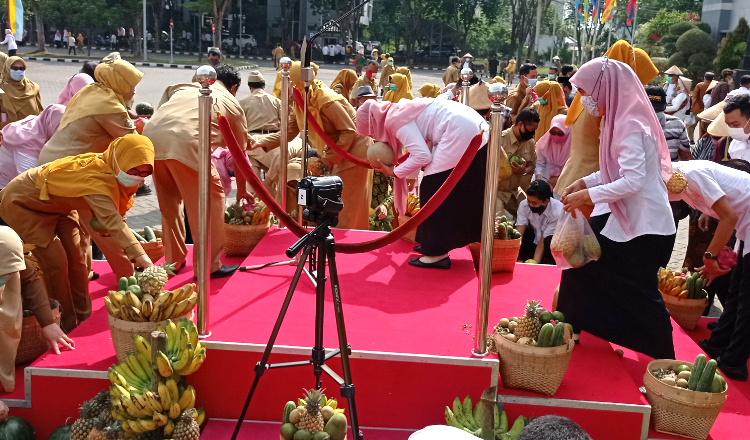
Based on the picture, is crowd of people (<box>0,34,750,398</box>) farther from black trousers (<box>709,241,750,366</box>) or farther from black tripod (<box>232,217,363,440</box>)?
black tripod (<box>232,217,363,440</box>)

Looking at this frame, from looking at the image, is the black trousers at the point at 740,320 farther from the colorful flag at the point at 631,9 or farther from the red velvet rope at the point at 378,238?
the colorful flag at the point at 631,9

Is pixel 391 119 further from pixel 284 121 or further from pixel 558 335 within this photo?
pixel 558 335

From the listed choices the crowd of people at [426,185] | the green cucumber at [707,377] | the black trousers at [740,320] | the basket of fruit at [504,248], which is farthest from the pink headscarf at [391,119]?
the green cucumber at [707,377]

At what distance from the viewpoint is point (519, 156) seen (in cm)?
729

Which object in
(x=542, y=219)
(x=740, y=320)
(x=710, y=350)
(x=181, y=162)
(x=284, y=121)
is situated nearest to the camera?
(x=740, y=320)

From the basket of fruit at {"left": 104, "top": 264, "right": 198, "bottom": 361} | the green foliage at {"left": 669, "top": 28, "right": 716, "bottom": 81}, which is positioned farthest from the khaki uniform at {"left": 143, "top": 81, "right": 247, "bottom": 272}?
the green foliage at {"left": 669, "top": 28, "right": 716, "bottom": 81}

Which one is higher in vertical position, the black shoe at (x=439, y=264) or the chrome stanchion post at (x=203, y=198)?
the chrome stanchion post at (x=203, y=198)

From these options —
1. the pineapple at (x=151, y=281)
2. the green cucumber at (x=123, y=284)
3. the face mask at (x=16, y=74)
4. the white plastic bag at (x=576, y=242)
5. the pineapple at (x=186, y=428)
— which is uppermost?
the face mask at (x=16, y=74)

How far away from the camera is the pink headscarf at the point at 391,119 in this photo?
4.66 m

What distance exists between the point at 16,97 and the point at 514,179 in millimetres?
5646

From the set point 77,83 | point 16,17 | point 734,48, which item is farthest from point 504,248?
point 734,48

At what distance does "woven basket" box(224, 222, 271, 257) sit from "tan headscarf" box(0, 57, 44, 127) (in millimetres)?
4565

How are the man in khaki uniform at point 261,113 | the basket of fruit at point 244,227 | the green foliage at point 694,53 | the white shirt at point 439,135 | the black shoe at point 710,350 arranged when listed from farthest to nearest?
the green foliage at point 694,53, the man in khaki uniform at point 261,113, the basket of fruit at point 244,227, the white shirt at point 439,135, the black shoe at point 710,350

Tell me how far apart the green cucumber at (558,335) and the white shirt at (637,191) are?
0.61 meters
